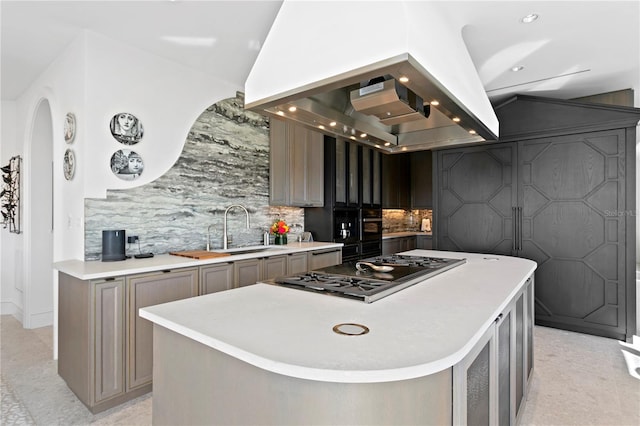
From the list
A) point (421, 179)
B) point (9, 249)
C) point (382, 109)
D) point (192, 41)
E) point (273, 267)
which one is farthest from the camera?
point (421, 179)

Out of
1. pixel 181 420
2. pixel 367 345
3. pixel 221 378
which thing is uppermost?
pixel 367 345

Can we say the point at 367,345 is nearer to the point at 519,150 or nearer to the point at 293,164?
the point at 293,164

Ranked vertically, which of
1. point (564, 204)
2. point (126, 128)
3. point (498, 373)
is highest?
point (126, 128)

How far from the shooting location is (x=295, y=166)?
4441 mm

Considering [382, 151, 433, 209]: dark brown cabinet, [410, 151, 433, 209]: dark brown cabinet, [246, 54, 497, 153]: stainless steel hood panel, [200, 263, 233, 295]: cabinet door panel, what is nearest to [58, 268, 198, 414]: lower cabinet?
[200, 263, 233, 295]: cabinet door panel

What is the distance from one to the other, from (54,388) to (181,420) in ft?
6.47

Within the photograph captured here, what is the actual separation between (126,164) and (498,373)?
9.97ft

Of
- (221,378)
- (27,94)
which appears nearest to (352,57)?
(221,378)

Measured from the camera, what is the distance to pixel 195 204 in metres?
3.56

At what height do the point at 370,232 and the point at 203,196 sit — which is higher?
the point at 203,196

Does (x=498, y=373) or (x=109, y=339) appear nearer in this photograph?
(x=498, y=373)

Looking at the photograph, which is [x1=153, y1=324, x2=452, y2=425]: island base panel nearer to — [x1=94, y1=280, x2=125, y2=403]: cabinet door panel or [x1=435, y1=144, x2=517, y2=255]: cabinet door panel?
[x1=94, y1=280, x2=125, y2=403]: cabinet door panel

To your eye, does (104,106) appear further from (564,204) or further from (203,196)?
(564,204)

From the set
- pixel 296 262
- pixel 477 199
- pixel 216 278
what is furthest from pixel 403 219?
pixel 216 278
